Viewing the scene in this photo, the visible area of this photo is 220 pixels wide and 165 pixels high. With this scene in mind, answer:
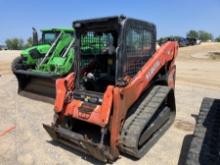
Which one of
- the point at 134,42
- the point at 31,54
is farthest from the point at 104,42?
the point at 31,54

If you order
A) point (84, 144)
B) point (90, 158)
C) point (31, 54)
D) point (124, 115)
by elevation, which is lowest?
point (90, 158)

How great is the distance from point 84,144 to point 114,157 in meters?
0.48

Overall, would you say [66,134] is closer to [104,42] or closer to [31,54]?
[104,42]

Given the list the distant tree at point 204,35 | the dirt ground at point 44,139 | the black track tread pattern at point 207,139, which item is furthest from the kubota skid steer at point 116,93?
the distant tree at point 204,35

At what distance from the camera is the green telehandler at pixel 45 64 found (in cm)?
773

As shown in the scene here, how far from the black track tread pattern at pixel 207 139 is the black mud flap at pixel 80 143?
118cm

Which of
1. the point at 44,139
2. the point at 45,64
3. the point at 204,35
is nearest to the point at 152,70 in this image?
the point at 44,139

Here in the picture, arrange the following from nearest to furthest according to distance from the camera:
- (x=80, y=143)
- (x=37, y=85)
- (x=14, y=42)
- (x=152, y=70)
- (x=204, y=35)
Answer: (x=80, y=143) < (x=152, y=70) < (x=37, y=85) < (x=14, y=42) < (x=204, y=35)

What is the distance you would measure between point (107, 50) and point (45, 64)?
386 centimetres

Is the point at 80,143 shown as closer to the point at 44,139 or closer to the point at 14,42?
the point at 44,139

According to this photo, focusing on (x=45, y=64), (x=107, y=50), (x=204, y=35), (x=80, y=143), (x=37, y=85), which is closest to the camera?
(x=80, y=143)

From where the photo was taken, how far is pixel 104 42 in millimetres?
5238

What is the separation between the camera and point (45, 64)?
8.52 meters

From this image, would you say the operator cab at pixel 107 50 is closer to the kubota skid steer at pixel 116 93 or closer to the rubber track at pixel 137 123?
the kubota skid steer at pixel 116 93
